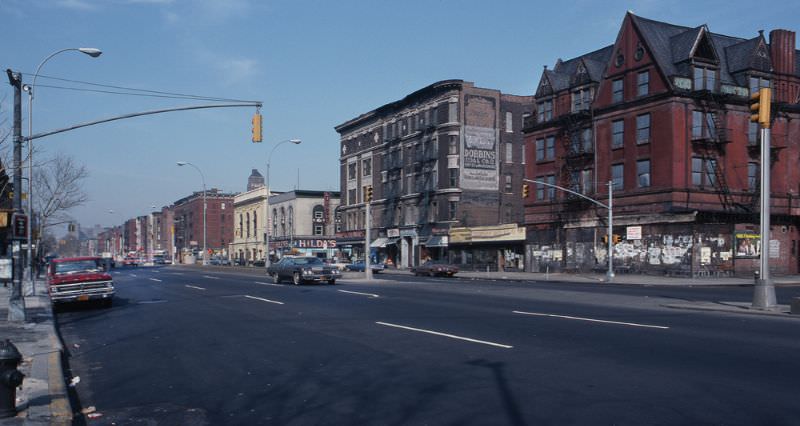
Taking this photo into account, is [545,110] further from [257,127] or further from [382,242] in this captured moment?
[257,127]

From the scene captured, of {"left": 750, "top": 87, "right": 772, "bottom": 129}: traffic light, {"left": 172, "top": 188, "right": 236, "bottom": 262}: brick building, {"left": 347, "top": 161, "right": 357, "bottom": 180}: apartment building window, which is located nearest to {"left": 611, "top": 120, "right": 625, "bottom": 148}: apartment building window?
{"left": 750, "top": 87, "right": 772, "bottom": 129}: traffic light

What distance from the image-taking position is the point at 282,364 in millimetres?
10914

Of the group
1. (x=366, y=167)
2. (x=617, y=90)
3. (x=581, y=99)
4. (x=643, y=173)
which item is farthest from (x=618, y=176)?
(x=366, y=167)

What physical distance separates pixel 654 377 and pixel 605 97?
143 ft

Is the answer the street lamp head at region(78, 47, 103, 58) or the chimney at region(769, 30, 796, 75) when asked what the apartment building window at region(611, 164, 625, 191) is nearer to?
the chimney at region(769, 30, 796, 75)

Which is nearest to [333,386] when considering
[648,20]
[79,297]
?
[79,297]

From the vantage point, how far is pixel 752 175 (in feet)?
157

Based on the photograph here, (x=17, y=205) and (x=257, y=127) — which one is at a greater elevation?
(x=257, y=127)

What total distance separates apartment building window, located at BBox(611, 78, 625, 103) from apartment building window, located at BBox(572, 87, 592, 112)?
241 cm

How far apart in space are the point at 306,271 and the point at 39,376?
24457mm

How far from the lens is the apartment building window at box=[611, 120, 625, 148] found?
48.6 m

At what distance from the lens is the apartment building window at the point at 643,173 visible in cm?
4628

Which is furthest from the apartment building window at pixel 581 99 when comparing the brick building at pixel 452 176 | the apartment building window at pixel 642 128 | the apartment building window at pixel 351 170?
the apartment building window at pixel 351 170

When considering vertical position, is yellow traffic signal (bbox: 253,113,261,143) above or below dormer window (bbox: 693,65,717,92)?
below
